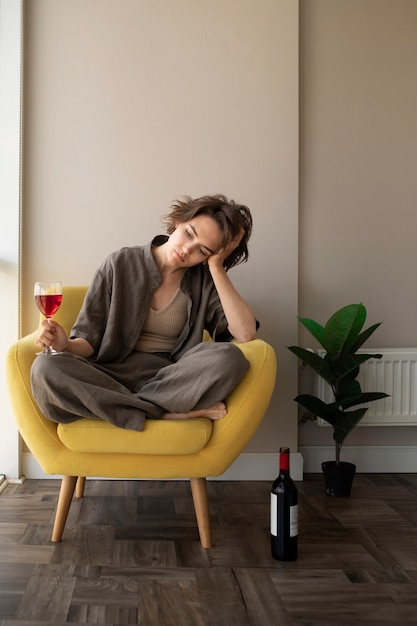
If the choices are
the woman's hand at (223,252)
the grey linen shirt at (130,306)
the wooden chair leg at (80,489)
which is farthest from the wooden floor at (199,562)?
the woman's hand at (223,252)

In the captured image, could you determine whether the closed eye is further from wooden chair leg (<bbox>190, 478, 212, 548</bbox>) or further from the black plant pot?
the black plant pot

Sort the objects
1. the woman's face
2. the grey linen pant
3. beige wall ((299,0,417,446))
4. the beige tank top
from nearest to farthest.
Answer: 1. the grey linen pant
2. the woman's face
3. the beige tank top
4. beige wall ((299,0,417,446))

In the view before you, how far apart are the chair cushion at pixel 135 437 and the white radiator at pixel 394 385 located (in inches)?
43.3

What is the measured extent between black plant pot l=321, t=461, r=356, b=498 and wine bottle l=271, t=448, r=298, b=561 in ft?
2.57

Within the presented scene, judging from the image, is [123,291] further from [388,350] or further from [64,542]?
[388,350]

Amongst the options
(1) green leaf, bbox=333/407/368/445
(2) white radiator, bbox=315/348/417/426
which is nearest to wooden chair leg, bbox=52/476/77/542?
(1) green leaf, bbox=333/407/368/445

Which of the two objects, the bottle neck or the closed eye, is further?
the closed eye

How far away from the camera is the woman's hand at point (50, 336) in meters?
2.27

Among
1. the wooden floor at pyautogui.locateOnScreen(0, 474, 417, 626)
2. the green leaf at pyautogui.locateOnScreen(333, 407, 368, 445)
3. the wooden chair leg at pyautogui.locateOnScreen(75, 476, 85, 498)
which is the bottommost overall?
the wooden floor at pyautogui.locateOnScreen(0, 474, 417, 626)

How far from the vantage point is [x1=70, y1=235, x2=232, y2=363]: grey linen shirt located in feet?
8.41

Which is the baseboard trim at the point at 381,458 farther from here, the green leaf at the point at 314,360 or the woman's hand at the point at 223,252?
the woman's hand at the point at 223,252

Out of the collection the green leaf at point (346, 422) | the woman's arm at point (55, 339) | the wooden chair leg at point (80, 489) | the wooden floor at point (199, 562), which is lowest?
the wooden floor at point (199, 562)

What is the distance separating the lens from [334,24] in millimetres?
3268

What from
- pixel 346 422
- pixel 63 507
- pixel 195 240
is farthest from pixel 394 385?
pixel 63 507
